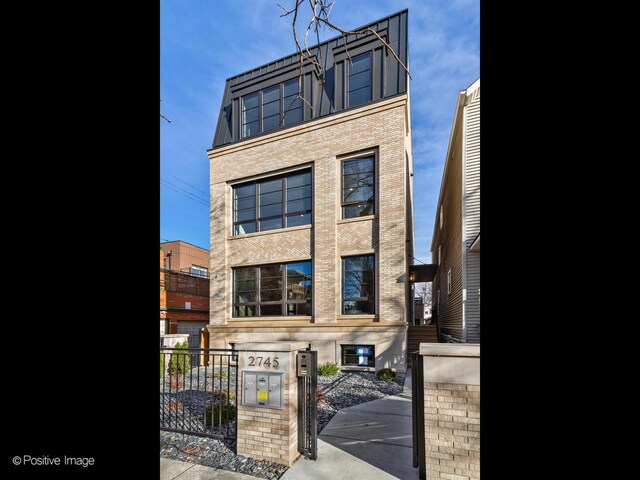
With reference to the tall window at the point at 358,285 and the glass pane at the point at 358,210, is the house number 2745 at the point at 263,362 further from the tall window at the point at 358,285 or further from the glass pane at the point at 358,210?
the glass pane at the point at 358,210

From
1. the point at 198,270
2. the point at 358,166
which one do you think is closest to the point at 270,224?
the point at 358,166

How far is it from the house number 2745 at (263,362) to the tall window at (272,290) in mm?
7861

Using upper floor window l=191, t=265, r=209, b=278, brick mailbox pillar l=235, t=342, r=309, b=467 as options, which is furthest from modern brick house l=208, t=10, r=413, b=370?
upper floor window l=191, t=265, r=209, b=278

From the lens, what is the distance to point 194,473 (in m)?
3.58

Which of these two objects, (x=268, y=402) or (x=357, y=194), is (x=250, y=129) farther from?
(x=268, y=402)

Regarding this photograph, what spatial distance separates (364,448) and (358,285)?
23.7 ft

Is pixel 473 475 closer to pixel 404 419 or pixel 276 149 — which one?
pixel 404 419

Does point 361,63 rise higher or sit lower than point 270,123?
higher

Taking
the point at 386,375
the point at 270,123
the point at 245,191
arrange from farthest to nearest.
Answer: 1. the point at 245,191
2. the point at 270,123
3. the point at 386,375

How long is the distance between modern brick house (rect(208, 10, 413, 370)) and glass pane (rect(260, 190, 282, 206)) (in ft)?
0.20

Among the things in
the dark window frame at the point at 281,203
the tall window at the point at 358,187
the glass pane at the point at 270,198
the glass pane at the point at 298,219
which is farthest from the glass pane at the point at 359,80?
the glass pane at the point at 298,219

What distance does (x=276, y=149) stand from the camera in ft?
42.3

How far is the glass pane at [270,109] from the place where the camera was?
13.5 m
